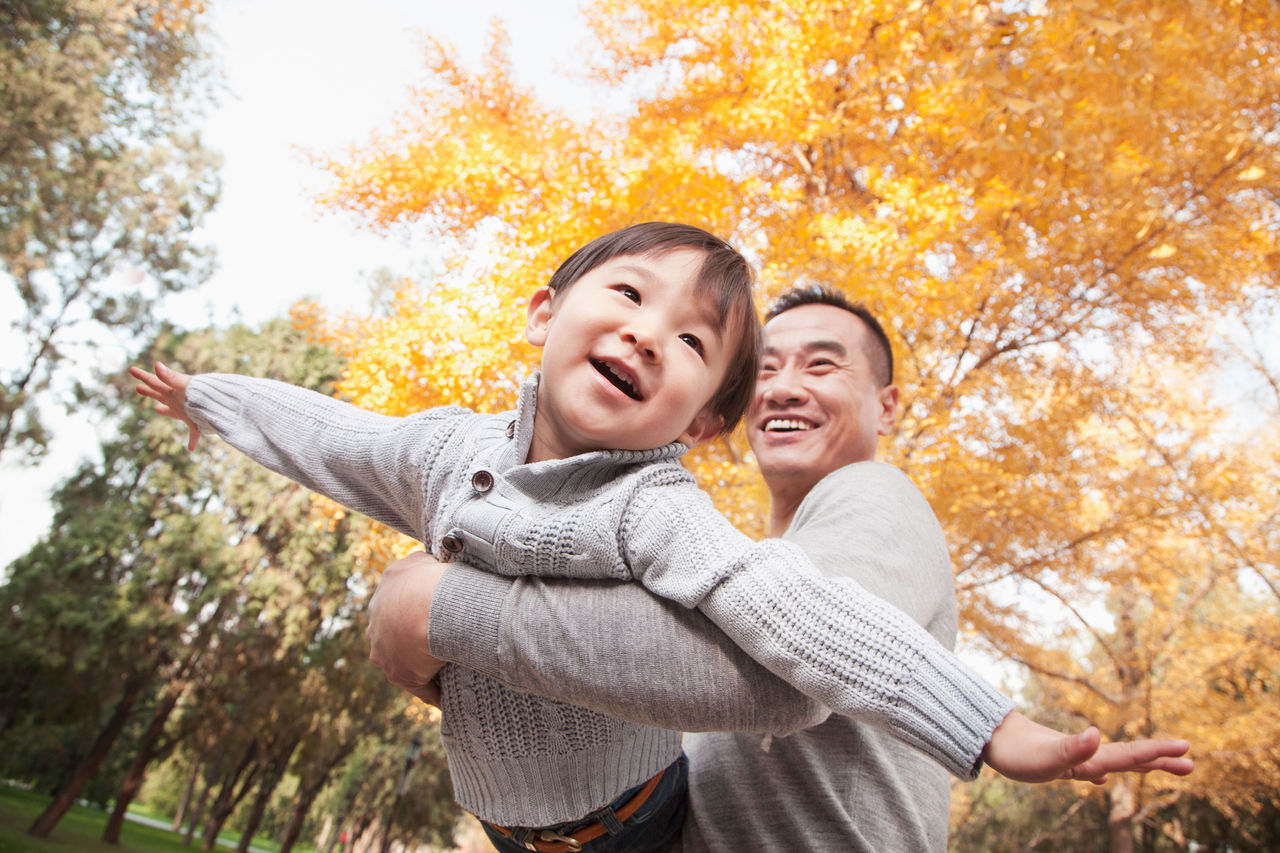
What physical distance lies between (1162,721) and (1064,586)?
12.7ft

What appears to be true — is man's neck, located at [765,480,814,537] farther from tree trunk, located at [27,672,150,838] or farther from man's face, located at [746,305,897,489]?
tree trunk, located at [27,672,150,838]

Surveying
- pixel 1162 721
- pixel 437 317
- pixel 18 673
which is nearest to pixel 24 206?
pixel 18 673

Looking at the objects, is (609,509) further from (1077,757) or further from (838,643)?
(1077,757)

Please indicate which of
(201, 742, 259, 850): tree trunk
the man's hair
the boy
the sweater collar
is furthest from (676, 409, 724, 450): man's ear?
(201, 742, 259, 850): tree trunk

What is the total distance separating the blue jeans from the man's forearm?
0.40m

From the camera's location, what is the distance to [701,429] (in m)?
1.60

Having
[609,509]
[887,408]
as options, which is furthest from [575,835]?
[887,408]

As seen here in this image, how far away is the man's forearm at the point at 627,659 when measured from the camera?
3.28 ft

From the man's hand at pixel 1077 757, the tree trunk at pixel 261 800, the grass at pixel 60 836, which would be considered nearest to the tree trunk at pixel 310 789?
the tree trunk at pixel 261 800

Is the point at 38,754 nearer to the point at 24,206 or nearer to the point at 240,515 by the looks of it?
the point at 240,515

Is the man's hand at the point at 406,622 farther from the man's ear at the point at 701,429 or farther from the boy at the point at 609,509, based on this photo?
the man's ear at the point at 701,429

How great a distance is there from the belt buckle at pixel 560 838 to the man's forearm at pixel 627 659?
0.42m

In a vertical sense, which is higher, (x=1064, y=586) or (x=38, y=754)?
(x=1064, y=586)

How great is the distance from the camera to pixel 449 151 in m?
7.07
